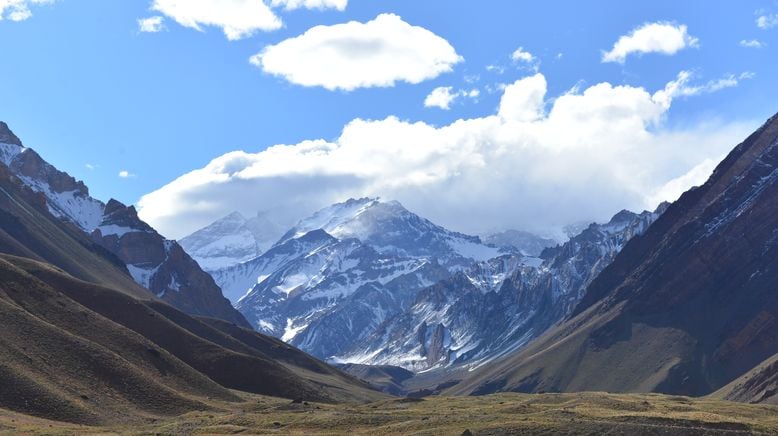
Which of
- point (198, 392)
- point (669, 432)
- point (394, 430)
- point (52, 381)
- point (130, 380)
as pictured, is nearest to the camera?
point (669, 432)

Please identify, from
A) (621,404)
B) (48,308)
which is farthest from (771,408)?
(48,308)

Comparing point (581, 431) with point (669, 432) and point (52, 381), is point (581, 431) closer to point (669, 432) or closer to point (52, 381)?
point (669, 432)

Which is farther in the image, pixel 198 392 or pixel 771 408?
pixel 198 392

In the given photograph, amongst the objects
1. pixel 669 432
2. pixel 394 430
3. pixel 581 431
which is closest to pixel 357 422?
pixel 394 430

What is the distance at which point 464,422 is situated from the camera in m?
130

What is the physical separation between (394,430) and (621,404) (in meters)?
51.8

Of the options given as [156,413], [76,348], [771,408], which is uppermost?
[76,348]

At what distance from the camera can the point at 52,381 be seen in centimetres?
15875

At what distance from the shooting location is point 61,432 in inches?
4614

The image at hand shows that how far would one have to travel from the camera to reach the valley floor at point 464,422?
11869 cm

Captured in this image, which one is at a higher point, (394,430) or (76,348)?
(76,348)

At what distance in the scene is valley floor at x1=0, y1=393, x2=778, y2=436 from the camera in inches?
4673

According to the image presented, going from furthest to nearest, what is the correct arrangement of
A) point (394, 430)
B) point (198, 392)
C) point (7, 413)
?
point (198, 392) < point (7, 413) < point (394, 430)

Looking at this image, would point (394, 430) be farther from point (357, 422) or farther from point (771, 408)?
point (771, 408)
